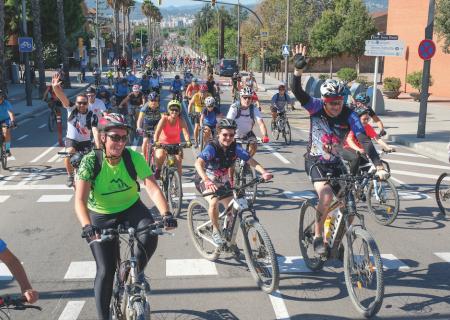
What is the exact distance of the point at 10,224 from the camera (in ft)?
28.3

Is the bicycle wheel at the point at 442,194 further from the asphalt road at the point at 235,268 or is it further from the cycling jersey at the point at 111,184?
the cycling jersey at the point at 111,184

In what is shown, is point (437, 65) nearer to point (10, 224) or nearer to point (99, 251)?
point (10, 224)

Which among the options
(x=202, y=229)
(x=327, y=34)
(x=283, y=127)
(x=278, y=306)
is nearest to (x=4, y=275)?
(x=202, y=229)

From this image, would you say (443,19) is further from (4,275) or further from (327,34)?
(327,34)

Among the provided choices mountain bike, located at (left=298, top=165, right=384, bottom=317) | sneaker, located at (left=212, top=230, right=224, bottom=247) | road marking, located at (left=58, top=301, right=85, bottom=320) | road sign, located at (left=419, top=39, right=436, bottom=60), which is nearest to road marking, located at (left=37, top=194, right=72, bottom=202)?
sneaker, located at (left=212, top=230, right=224, bottom=247)

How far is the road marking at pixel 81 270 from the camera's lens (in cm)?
640

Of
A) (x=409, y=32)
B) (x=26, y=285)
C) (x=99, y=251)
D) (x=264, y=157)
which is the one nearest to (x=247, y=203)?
(x=99, y=251)

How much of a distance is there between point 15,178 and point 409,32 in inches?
1298

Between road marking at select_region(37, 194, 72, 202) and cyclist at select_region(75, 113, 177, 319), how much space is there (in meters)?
5.65

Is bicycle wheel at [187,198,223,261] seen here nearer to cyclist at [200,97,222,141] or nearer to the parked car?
cyclist at [200,97,222,141]

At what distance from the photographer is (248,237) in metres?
6.05

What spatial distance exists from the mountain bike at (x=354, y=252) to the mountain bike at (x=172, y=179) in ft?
10.6

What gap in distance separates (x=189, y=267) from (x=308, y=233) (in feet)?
5.19

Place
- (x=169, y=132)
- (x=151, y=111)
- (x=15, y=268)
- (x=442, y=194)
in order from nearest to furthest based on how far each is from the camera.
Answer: (x=15, y=268)
(x=442, y=194)
(x=169, y=132)
(x=151, y=111)
